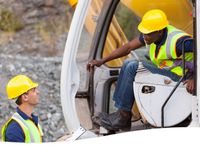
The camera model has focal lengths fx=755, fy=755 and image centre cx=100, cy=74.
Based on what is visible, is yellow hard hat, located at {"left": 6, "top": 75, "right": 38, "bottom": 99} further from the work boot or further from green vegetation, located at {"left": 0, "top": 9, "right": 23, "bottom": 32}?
green vegetation, located at {"left": 0, "top": 9, "right": 23, "bottom": 32}

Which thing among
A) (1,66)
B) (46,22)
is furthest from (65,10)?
(1,66)

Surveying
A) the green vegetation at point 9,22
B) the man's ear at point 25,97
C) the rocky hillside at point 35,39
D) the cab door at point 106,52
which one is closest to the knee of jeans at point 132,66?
the cab door at point 106,52

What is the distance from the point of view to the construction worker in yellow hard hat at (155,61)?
18.5 ft

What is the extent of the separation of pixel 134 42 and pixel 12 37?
15658mm

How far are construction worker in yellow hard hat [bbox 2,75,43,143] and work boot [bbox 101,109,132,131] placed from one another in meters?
0.87

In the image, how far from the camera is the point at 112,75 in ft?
23.0

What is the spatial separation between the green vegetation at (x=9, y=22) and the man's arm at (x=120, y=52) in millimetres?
15127

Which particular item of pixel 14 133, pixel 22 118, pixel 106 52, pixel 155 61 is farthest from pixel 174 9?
pixel 14 133

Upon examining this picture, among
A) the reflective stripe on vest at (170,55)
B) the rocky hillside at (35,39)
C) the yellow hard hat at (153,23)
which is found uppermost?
the yellow hard hat at (153,23)

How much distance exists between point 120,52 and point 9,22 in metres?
15.9

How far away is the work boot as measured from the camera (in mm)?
6141

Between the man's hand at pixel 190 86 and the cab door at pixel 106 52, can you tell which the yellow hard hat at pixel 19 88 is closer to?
the man's hand at pixel 190 86

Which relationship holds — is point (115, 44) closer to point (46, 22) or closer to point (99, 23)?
point (99, 23)

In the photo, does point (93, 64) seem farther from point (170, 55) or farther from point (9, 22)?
point (9, 22)
